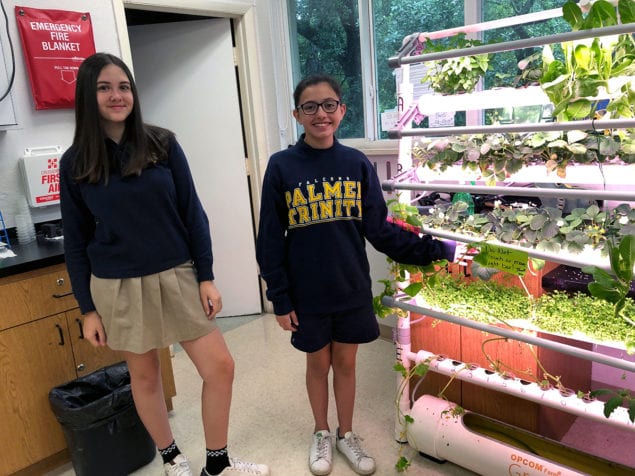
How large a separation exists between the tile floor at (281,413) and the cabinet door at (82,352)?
411 millimetres

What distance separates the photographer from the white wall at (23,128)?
7.26 feet

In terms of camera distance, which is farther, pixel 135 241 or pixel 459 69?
pixel 459 69

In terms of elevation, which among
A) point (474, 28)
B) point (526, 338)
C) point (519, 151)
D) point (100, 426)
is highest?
point (474, 28)

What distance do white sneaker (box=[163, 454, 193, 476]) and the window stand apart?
2007mm

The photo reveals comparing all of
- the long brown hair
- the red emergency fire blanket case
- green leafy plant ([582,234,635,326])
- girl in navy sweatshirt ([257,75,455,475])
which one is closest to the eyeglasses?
girl in navy sweatshirt ([257,75,455,475])

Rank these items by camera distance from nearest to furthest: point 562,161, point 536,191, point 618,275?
point 618,275 < point 536,191 < point 562,161

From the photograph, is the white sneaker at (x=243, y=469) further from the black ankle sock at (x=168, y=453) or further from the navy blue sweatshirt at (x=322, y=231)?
the navy blue sweatshirt at (x=322, y=231)

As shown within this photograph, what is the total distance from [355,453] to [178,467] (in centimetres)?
64

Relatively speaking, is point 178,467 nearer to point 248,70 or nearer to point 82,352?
point 82,352

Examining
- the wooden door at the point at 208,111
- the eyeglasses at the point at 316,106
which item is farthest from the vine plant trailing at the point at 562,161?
the wooden door at the point at 208,111

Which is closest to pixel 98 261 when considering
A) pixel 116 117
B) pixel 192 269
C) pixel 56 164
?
pixel 192 269

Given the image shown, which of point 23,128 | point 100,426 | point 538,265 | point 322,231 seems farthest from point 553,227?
point 23,128

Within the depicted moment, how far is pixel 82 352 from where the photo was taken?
2.05 meters

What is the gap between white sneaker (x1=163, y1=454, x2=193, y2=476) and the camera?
180 cm
